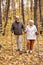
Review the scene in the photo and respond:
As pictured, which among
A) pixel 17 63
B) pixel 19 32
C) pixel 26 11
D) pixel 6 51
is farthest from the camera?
pixel 26 11

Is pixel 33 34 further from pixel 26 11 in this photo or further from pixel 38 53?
pixel 26 11

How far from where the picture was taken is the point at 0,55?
37.3 feet

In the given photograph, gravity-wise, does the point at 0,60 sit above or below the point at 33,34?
below

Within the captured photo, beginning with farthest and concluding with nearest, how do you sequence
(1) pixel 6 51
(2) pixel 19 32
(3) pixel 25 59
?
(1) pixel 6 51 < (2) pixel 19 32 < (3) pixel 25 59

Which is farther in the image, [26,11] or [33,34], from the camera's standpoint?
[26,11]

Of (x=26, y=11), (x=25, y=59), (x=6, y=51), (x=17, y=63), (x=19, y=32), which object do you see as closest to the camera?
(x=17, y=63)

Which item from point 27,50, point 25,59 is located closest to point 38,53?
point 27,50

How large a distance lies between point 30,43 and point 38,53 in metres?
0.66

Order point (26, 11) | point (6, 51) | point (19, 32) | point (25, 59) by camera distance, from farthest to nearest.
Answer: point (26, 11) → point (6, 51) → point (19, 32) → point (25, 59)

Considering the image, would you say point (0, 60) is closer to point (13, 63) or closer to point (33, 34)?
point (13, 63)

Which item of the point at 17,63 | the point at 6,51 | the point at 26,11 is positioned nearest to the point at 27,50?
the point at 6,51

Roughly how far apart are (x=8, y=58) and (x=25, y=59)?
0.76 m

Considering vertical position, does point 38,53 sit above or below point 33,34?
below

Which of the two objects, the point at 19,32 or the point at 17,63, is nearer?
the point at 17,63
